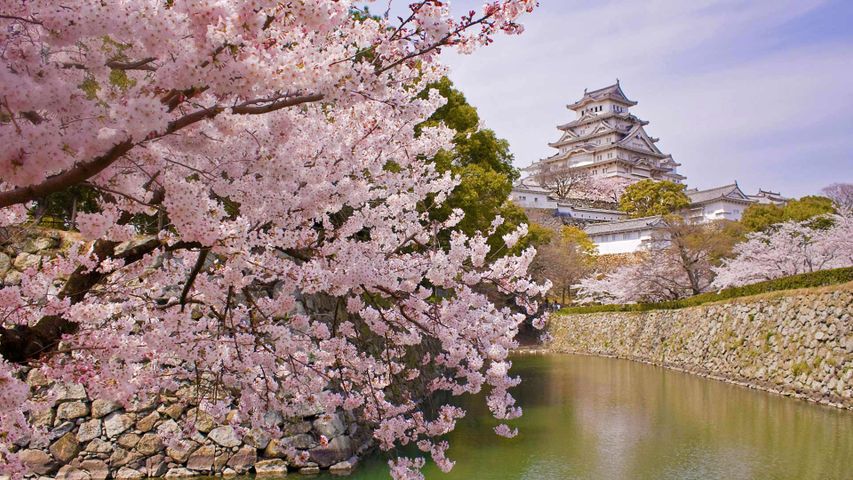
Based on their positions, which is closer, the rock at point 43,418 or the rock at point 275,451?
the rock at point 43,418

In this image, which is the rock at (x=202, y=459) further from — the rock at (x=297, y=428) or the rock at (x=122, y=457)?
the rock at (x=297, y=428)

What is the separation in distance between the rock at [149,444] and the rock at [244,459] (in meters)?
0.79

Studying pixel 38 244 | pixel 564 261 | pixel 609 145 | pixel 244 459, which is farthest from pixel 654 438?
pixel 609 145

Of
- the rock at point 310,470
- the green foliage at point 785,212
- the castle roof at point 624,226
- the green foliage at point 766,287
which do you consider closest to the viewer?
the rock at point 310,470

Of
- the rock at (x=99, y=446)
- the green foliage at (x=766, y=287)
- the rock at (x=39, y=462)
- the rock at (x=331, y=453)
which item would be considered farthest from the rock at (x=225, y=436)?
the green foliage at (x=766, y=287)

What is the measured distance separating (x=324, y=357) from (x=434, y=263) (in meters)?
1.18

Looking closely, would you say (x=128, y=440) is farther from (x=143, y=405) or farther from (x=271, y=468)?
(x=271, y=468)

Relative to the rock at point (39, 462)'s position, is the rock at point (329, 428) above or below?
above

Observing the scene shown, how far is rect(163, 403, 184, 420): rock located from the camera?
23.2 ft

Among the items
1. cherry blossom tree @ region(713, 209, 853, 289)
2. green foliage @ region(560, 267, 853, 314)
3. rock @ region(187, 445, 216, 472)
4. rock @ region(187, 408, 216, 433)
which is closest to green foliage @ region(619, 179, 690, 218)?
green foliage @ region(560, 267, 853, 314)

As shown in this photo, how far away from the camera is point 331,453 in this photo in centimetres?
709

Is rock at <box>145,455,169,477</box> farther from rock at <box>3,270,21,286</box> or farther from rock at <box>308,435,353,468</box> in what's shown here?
rock at <box>3,270,21,286</box>

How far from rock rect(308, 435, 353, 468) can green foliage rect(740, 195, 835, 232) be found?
68.0 ft

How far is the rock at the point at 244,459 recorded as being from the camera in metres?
6.92
